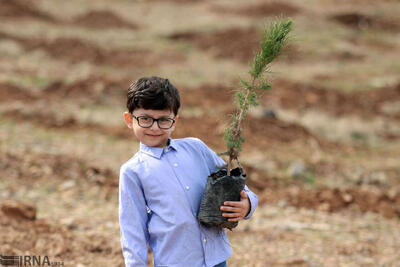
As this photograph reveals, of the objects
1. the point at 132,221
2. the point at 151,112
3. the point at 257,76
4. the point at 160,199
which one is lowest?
Answer: the point at 132,221

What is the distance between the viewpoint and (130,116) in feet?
7.85

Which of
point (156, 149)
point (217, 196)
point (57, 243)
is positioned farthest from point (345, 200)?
point (156, 149)

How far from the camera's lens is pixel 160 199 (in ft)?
7.50

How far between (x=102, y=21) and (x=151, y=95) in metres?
19.9

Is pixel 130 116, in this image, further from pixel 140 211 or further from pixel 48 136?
pixel 48 136

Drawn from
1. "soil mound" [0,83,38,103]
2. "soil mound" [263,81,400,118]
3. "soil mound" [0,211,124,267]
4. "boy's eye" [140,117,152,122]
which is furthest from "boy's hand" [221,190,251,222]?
"soil mound" [263,81,400,118]

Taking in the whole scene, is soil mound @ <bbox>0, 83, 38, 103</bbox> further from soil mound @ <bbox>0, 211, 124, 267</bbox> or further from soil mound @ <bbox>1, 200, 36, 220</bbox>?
soil mound @ <bbox>0, 211, 124, 267</bbox>

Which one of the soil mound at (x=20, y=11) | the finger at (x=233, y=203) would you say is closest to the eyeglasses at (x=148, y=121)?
the finger at (x=233, y=203)

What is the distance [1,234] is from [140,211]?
2559 millimetres

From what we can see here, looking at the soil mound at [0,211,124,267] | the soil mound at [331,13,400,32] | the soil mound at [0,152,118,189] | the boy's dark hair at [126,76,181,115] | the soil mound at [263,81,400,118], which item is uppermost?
the soil mound at [331,13,400,32]

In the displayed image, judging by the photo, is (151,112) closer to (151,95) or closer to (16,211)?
(151,95)

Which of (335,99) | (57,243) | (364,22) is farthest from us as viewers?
(364,22)

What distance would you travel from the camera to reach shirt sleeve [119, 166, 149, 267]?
2.21m

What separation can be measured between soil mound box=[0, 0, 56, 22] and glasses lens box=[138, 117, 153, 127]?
19788mm
